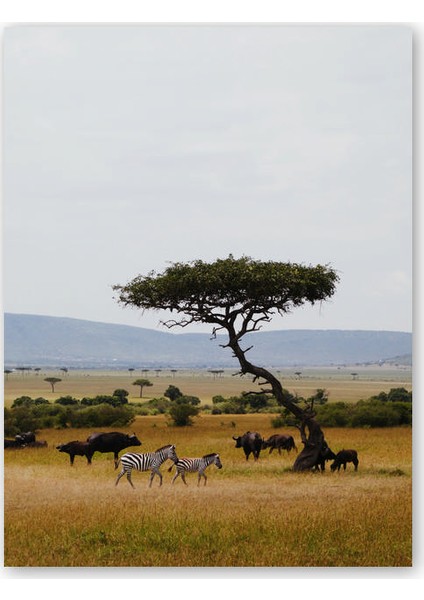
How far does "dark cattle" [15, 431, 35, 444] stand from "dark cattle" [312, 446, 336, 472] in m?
4.78

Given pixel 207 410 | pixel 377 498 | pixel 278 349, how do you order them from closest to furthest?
pixel 377 498 < pixel 278 349 < pixel 207 410

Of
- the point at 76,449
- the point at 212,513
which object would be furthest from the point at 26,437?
the point at 212,513

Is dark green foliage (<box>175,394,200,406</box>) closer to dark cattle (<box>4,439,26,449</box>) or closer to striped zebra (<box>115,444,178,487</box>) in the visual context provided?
striped zebra (<box>115,444,178,487</box>)

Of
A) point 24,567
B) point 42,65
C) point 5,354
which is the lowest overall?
point 24,567

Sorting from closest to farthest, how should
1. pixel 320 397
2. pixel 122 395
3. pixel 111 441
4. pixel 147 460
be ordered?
pixel 147 460 < pixel 111 441 < pixel 320 397 < pixel 122 395

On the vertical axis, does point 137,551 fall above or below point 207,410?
below

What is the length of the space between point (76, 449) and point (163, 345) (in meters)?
6.73

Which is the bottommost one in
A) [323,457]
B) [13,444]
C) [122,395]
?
→ [323,457]

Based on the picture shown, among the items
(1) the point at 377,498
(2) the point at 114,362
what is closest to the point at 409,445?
(1) the point at 377,498

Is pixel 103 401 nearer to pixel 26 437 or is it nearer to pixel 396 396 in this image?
pixel 26 437

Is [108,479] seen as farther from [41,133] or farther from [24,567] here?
[41,133]

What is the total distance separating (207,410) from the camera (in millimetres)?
21484

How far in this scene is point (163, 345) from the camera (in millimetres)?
23344

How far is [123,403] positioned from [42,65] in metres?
8.63
